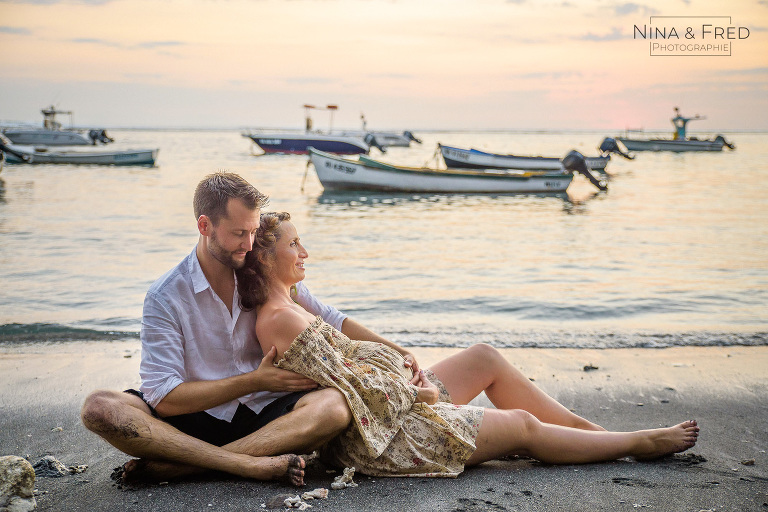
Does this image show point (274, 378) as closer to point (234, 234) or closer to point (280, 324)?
point (280, 324)

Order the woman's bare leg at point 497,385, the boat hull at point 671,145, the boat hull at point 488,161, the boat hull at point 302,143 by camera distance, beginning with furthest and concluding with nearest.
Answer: the boat hull at point 671,145 < the boat hull at point 302,143 < the boat hull at point 488,161 < the woman's bare leg at point 497,385

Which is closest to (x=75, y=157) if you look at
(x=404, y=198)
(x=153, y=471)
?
(x=404, y=198)

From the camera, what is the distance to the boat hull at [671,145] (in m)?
54.3

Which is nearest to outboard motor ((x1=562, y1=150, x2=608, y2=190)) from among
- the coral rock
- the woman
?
the woman

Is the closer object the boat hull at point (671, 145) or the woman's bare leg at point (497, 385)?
the woman's bare leg at point (497, 385)

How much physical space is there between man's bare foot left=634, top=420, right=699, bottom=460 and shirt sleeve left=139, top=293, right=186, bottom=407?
7.20 ft

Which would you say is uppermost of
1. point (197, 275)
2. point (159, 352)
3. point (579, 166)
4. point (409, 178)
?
point (579, 166)

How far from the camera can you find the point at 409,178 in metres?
24.6

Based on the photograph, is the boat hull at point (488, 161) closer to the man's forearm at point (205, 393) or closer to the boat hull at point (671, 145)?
the boat hull at point (671, 145)

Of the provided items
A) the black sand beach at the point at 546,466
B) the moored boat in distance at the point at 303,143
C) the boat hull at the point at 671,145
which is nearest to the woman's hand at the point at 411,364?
the black sand beach at the point at 546,466

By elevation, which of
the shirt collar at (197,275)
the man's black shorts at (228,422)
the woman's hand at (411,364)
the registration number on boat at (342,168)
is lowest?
the man's black shorts at (228,422)

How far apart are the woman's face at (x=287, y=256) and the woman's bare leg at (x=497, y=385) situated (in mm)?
953

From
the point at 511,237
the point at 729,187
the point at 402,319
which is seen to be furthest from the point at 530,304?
the point at 729,187

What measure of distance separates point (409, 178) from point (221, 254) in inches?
857
